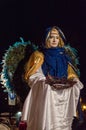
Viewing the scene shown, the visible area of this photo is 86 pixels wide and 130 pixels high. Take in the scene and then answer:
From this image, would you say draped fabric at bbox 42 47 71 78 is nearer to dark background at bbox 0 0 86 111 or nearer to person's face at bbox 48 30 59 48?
person's face at bbox 48 30 59 48

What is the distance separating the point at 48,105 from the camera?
1.96 metres

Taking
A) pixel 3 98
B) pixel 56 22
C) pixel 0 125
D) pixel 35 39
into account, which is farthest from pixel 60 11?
pixel 0 125

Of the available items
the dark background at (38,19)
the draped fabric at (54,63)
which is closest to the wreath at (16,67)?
the draped fabric at (54,63)

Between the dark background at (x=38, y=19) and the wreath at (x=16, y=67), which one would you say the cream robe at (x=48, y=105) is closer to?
the wreath at (x=16, y=67)

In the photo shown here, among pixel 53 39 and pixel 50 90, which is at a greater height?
pixel 53 39

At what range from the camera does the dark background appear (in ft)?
8.46

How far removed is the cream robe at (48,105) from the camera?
6.44 ft

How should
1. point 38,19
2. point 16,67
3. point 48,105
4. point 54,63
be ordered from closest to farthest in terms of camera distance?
point 48,105
point 54,63
point 16,67
point 38,19

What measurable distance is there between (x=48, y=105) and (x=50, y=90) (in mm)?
96

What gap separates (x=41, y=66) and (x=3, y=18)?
0.70 meters

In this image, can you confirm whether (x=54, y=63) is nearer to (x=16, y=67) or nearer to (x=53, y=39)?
(x=53, y=39)

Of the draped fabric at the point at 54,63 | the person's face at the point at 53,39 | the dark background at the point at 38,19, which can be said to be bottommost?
the draped fabric at the point at 54,63

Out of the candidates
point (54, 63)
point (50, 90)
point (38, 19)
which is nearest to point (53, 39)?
point (54, 63)

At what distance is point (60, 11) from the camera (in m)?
2.61
